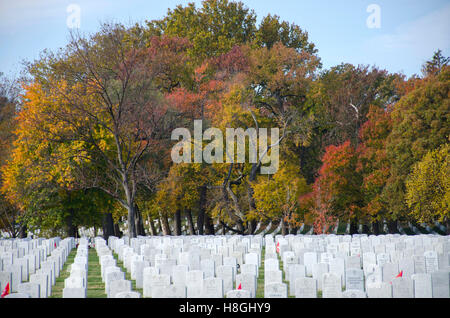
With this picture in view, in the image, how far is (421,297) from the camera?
1067 centimetres

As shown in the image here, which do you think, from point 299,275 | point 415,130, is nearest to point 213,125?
point 415,130

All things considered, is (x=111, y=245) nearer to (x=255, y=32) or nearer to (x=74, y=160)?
(x=74, y=160)

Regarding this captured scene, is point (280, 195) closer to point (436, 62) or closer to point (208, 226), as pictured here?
point (208, 226)

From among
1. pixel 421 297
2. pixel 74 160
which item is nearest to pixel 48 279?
pixel 421 297

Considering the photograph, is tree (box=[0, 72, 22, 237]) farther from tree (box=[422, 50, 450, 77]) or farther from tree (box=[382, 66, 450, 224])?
tree (box=[422, 50, 450, 77])

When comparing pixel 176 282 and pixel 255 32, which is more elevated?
pixel 255 32

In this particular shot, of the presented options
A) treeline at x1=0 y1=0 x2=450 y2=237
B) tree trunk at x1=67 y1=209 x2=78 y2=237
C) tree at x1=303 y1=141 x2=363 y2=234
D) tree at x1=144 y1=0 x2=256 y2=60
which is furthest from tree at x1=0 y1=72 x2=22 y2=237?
tree at x1=303 y1=141 x2=363 y2=234

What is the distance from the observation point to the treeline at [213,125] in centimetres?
2947

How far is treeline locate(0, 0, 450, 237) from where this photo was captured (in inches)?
1160

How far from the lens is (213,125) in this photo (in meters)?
36.2

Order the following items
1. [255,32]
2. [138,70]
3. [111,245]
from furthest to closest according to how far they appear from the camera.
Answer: [255,32] < [138,70] < [111,245]

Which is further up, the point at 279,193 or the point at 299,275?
the point at 279,193

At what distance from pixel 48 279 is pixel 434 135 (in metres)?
25.6
